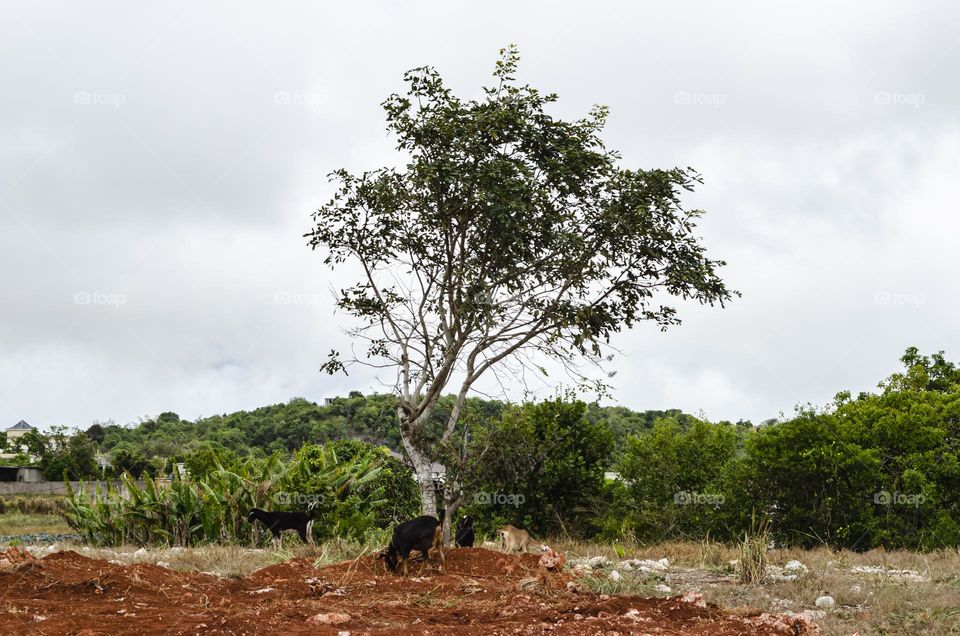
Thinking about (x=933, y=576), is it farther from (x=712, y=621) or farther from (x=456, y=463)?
(x=456, y=463)

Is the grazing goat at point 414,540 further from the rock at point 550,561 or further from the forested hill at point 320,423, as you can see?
the forested hill at point 320,423

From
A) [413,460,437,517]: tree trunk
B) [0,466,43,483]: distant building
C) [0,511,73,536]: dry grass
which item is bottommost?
[0,511,73,536]: dry grass

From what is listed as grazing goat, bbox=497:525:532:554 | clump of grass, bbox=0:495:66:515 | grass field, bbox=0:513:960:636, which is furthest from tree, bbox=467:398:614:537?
clump of grass, bbox=0:495:66:515

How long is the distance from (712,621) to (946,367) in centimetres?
2435

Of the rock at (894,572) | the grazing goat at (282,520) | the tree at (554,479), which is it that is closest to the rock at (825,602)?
the rock at (894,572)

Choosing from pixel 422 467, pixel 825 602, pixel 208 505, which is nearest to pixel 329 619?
pixel 825 602

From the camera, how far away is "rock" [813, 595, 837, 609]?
6743mm

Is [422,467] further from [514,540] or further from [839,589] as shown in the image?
[839,589]

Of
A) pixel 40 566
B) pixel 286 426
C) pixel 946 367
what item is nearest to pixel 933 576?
pixel 40 566

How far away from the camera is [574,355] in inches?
485

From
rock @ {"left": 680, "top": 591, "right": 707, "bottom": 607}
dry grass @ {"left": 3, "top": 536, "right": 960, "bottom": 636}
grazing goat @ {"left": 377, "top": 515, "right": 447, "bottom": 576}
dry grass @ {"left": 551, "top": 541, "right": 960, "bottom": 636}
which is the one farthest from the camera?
grazing goat @ {"left": 377, "top": 515, "right": 447, "bottom": 576}

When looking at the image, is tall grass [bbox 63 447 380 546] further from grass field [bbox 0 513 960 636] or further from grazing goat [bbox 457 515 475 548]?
grazing goat [bbox 457 515 475 548]

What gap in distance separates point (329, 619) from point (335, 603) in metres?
0.91

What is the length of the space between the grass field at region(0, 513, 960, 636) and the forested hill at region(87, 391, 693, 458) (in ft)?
11.9
